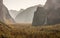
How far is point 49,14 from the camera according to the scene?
2670 centimetres

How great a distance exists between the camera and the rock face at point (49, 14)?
2579 centimetres

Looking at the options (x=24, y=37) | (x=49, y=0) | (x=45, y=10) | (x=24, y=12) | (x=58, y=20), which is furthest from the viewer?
(x=24, y=12)

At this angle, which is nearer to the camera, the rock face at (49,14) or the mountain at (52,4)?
the rock face at (49,14)

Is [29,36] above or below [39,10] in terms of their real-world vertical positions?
below

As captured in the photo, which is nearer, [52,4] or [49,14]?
[49,14]

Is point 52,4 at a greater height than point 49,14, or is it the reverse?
point 52,4

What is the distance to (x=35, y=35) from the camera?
16.5m

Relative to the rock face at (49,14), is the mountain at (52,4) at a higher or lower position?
higher

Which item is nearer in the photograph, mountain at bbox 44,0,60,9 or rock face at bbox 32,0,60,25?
rock face at bbox 32,0,60,25

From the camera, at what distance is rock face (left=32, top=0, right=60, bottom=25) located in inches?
1015

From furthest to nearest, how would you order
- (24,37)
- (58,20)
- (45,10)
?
(45,10)
(58,20)
(24,37)

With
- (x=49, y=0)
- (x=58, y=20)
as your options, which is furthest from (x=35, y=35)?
(x=49, y=0)

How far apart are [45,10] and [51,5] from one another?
147cm

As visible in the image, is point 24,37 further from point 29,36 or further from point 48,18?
point 48,18
